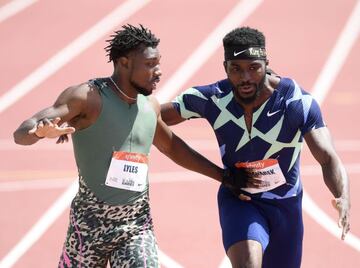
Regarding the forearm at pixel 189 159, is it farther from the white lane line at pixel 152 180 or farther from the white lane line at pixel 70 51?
the white lane line at pixel 70 51

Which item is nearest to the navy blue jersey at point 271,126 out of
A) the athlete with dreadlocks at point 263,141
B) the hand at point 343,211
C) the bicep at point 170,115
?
the athlete with dreadlocks at point 263,141

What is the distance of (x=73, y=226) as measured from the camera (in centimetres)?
506

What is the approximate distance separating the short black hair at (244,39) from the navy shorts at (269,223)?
871 millimetres

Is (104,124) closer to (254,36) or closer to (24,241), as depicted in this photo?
(254,36)

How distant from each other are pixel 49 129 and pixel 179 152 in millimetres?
1212

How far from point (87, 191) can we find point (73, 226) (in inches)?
7.8

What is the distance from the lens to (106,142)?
5031mm

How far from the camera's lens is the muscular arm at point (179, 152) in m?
5.54

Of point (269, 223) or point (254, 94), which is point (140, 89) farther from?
point (269, 223)

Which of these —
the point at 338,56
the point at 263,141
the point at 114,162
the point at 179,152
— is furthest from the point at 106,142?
the point at 338,56

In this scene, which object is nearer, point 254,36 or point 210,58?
point 254,36

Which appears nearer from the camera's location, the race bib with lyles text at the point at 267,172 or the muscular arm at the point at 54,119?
the muscular arm at the point at 54,119

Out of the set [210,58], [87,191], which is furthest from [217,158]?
[87,191]

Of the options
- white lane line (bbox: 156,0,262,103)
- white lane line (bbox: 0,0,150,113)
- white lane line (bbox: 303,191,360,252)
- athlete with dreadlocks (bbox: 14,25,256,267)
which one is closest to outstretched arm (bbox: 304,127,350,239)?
athlete with dreadlocks (bbox: 14,25,256,267)
